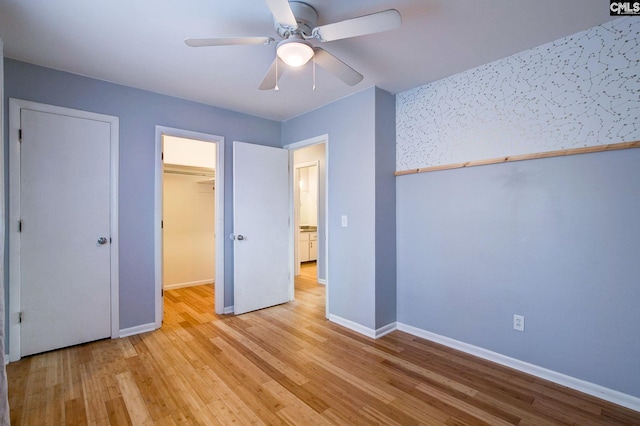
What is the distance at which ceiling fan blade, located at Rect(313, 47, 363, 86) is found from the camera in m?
1.88

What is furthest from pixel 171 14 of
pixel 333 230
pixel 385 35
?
pixel 333 230

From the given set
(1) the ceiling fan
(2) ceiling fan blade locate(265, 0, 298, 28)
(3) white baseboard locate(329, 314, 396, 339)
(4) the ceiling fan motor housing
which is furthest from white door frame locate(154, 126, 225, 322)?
(2) ceiling fan blade locate(265, 0, 298, 28)

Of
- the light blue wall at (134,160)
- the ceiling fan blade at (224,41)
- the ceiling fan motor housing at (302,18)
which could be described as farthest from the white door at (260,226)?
the ceiling fan motor housing at (302,18)

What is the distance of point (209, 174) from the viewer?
4.83m

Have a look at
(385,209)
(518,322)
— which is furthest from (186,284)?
(518,322)

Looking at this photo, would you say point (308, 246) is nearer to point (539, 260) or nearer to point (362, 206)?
point (362, 206)

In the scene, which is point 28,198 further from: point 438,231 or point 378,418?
point 438,231

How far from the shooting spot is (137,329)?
3012 millimetres

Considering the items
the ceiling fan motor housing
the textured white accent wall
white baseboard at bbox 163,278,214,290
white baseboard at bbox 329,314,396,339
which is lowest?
white baseboard at bbox 329,314,396,339

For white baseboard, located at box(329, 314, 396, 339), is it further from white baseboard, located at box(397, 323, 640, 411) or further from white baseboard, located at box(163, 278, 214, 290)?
white baseboard, located at box(163, 278, 214, 290)

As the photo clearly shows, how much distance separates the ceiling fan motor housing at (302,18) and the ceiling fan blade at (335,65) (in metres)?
0.13

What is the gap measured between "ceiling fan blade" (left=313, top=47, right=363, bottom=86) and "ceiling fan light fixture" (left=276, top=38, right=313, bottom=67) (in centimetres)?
8

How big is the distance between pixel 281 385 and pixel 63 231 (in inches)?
93.2

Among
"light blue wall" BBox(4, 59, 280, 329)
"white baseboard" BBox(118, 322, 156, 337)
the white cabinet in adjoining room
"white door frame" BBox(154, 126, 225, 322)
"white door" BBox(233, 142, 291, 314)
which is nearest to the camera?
"light blue wall" BBox(4, 59, 280, 329)
